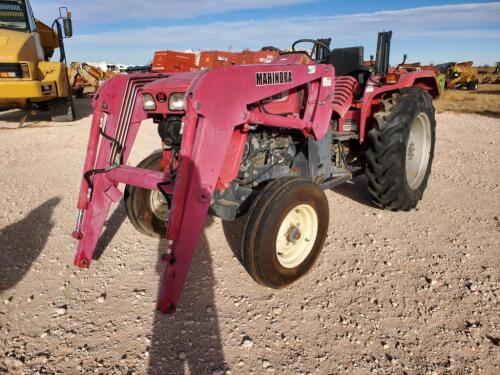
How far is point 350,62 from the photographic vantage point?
437 cm

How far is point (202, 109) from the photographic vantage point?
2234 millimetres

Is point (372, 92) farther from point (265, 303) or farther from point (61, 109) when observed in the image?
point (61, 109)

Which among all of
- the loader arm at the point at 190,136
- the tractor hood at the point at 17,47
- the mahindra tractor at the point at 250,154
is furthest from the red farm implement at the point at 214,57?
the loader arm at the point at 190,136

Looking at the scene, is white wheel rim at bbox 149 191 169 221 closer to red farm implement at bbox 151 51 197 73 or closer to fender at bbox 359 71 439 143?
fender at bbox 359 71 439 143

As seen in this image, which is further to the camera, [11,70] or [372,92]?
[11,70]

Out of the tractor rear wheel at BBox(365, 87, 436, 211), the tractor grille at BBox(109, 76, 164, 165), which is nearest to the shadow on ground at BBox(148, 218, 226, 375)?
the tractor grille at BBox(109, 76, 164, 165)

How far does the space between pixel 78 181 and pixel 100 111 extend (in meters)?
2.80

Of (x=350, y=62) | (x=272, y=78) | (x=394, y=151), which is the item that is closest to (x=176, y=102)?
(x=272, y=78)

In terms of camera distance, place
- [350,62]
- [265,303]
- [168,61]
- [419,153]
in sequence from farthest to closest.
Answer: [168,61] → [419,153] → [350,62] → [265,303]

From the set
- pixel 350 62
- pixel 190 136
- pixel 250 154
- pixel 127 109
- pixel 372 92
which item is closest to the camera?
pixel 190 136

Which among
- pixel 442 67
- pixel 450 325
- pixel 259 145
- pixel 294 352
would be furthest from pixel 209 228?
pixel 442 67

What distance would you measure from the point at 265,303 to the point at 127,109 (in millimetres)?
1827

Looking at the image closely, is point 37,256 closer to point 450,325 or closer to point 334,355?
point 334,355

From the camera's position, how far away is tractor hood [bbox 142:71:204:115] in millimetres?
2522
